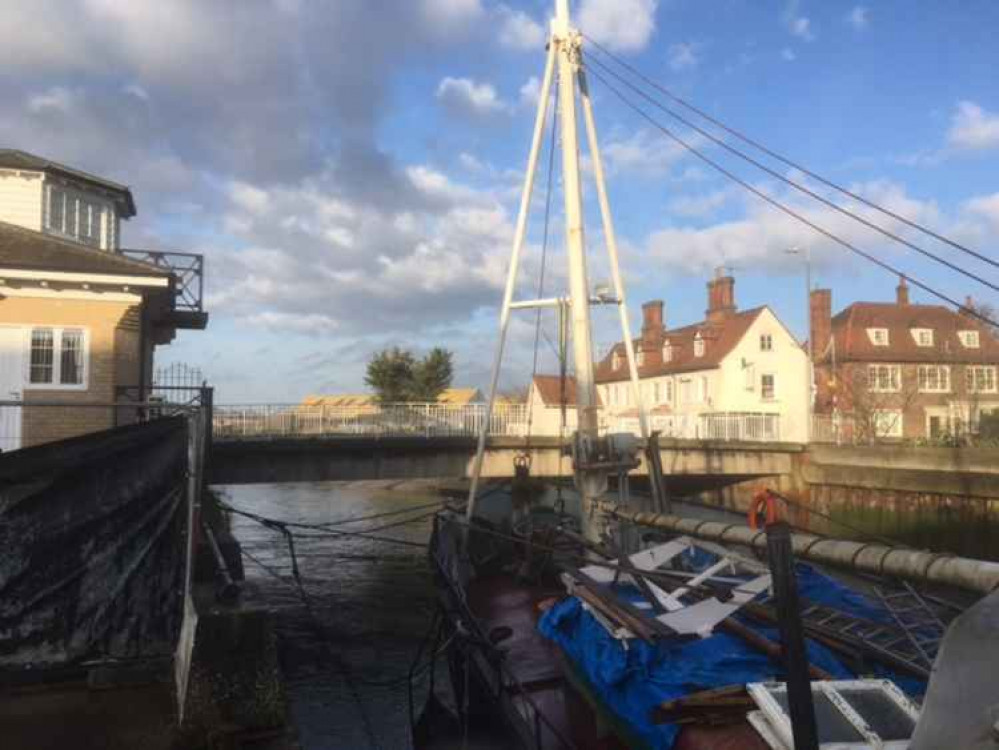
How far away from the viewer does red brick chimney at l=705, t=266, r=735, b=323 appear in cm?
5341

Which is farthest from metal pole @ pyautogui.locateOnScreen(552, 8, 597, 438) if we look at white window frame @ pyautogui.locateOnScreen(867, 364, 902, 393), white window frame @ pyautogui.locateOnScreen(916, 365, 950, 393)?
white window frame @ pyautogui.locateOnScreen(916, 365, 950, 393)

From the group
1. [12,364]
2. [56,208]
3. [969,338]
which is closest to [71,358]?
[12,364]

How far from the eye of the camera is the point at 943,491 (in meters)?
25.4

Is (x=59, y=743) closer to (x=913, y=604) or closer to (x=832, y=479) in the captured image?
(x=913, y=604)

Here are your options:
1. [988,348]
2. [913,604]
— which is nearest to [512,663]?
[913,604]

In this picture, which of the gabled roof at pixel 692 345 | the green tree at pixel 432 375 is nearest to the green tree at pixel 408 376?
the green tree at pixel 432 375

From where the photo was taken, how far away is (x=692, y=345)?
54844mm

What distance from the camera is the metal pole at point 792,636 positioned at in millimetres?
4059

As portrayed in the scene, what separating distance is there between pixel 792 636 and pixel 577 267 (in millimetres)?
11623

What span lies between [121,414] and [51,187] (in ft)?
28.9

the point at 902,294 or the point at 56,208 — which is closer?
the point at 56,208

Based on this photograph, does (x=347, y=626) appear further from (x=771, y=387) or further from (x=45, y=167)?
(x=771, y=387)

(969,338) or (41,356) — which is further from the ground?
(969,338)

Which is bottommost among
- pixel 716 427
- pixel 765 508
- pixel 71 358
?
pixel 765 508
